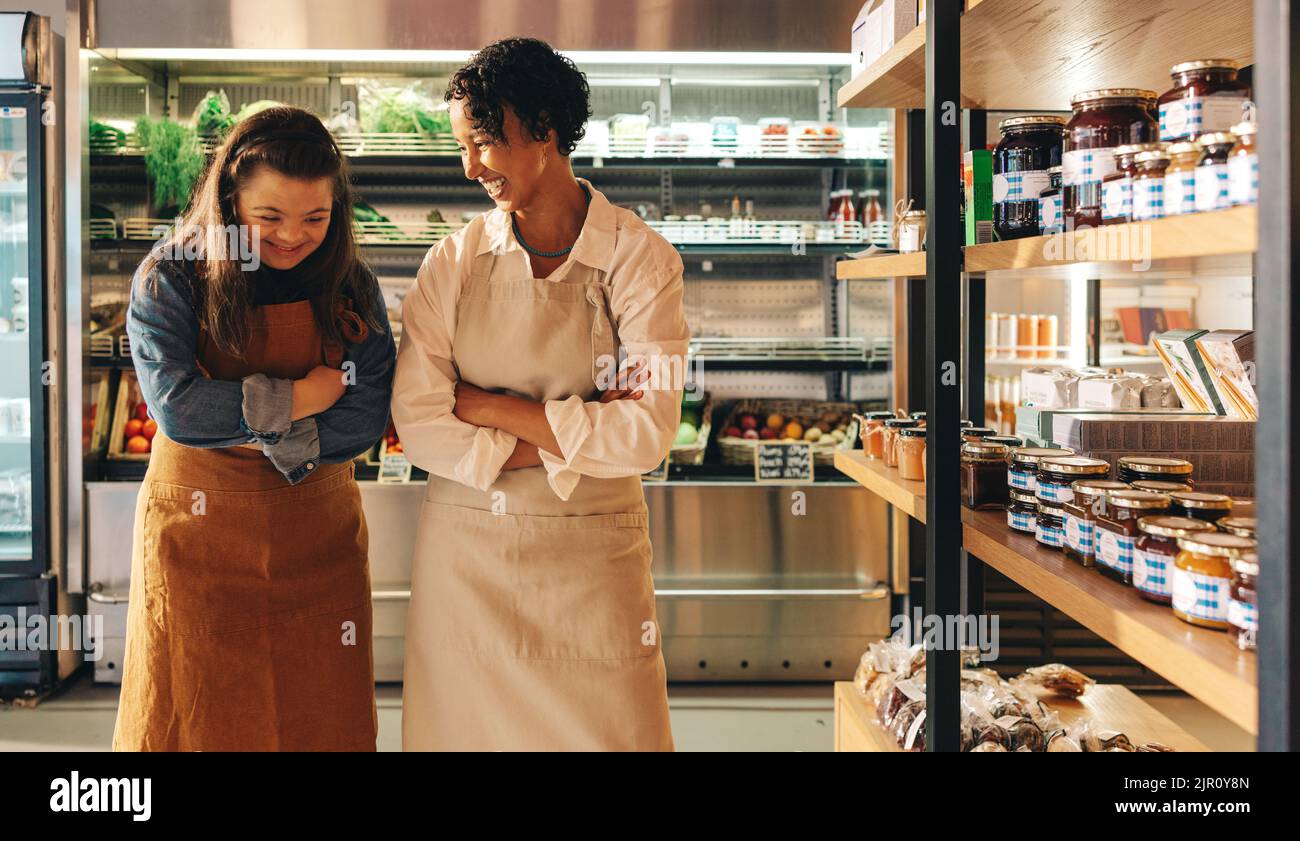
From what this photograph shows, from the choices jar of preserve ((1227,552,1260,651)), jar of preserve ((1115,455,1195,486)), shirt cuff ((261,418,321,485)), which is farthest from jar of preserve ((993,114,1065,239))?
shirt cuff ((261,418,321,485))

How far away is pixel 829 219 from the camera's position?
437cm

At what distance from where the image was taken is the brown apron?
1.74 meters

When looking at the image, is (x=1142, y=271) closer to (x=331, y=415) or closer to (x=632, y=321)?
(x=632, y=321)

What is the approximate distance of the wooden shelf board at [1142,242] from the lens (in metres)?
0.98

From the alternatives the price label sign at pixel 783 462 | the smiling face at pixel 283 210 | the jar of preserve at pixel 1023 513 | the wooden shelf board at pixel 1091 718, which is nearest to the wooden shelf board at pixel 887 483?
the jar of preserve at pixel 1023 513

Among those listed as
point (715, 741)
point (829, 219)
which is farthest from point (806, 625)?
point (829, 219)

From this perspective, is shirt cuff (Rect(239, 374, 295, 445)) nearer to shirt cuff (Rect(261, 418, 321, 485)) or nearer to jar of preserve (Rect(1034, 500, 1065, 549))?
shirt cuff (Rect(261, 418, 321, 485))

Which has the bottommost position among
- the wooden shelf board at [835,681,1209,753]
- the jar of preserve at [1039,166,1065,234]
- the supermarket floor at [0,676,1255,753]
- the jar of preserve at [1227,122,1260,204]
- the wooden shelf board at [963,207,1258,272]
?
the supermarket floor at [0,676,1255,753]

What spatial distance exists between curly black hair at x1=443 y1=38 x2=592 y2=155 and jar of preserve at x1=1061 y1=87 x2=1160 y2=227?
874 millimetres

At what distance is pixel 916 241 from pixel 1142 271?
64 centimetres

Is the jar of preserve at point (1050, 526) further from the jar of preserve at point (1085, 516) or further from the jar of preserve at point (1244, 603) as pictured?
the jar of preserve at point (1244, 603)
